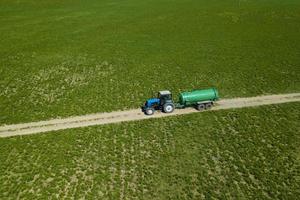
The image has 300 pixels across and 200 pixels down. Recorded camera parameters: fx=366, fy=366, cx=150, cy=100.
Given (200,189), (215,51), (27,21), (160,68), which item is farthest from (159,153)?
(27,21)

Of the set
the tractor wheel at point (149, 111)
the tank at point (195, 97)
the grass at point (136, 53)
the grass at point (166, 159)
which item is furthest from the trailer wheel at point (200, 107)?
the grass at point (136, 53)

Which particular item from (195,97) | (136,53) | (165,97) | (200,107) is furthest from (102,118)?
(136,53)

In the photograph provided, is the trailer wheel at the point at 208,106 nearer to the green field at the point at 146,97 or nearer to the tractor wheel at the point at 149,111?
the green field at the point at 146,97

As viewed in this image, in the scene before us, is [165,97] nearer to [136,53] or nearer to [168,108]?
[168,108]

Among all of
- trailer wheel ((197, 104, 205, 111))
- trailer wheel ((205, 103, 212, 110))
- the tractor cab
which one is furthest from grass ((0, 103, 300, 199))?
the tractor cab

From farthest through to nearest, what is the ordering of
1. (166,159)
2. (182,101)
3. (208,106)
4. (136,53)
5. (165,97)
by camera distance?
(136,53), (208,106), (182,101), (165,97), (166,159)
